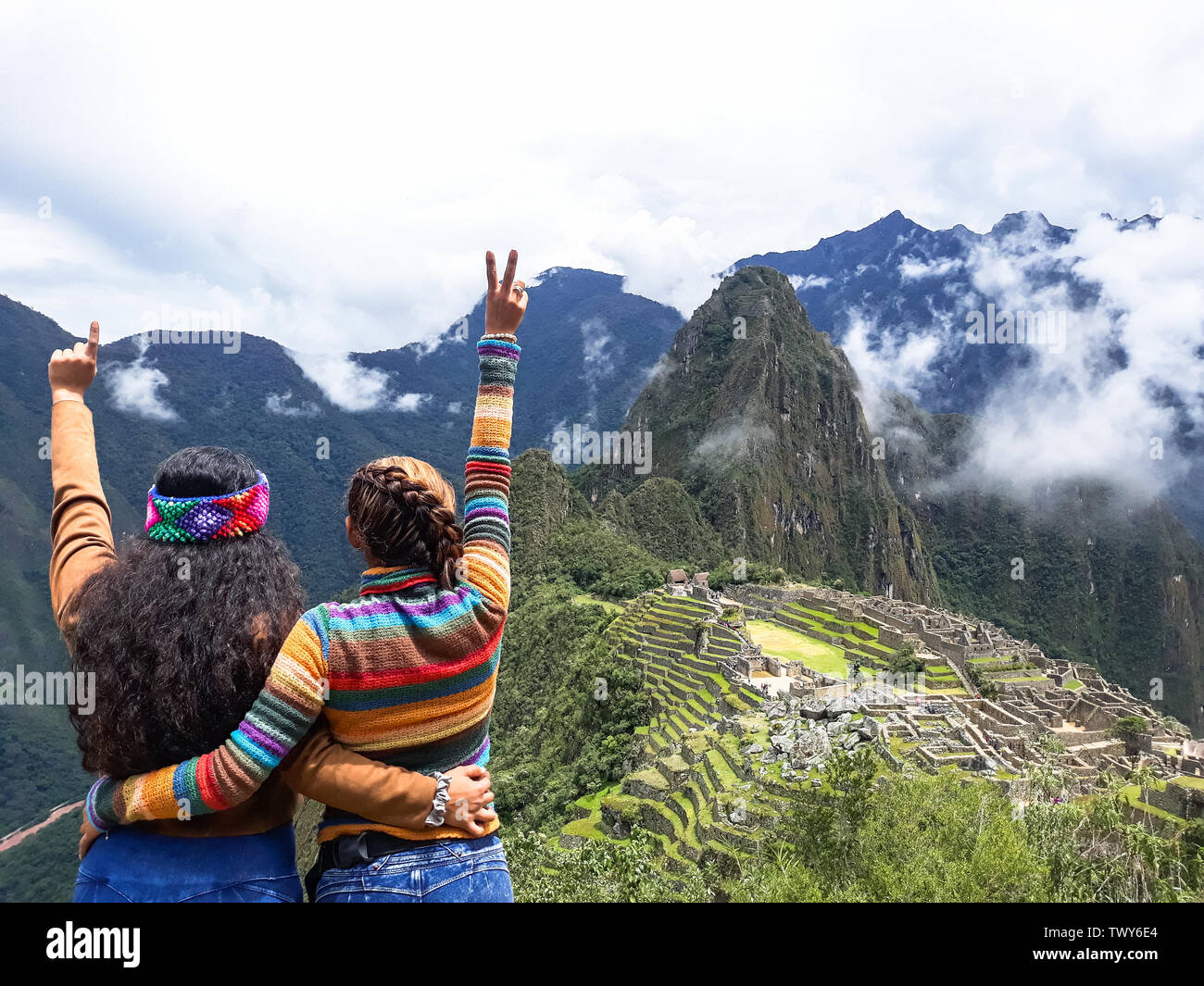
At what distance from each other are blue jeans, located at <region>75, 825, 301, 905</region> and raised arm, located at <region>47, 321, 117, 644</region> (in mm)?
622

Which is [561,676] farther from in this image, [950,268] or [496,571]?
[950,268]

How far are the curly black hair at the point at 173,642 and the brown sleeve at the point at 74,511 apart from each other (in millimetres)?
144

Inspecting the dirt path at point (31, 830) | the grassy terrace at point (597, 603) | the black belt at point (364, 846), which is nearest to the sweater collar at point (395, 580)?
the black belt at point (364, 846)

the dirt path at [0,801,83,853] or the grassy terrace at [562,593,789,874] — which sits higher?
the grassy terrace at [562,593,789,874]

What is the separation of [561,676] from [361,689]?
40.5 metres

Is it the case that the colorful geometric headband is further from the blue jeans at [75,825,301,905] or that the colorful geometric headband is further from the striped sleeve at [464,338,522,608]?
the blue jeans at [75,825,301,905]

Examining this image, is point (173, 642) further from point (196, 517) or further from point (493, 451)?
point (493, 451)

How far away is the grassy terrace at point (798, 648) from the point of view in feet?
95.8

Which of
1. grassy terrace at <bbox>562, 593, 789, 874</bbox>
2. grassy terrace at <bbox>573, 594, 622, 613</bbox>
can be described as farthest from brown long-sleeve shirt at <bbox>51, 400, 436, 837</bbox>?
grassy terrace at <bbox>573, 594, 622, 613</bbox>

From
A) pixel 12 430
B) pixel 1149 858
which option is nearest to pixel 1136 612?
pixel 1149 858

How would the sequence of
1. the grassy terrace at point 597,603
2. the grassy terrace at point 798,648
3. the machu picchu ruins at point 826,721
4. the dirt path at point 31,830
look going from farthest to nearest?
the grassy terrace at point 597,603, the dirt path at point 31,830, the grassy terrace at point 798,648, the machu picchu ruins at point 826,721

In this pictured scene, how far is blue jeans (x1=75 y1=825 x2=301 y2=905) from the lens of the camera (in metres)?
2.11

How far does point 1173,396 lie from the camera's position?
161875 mm

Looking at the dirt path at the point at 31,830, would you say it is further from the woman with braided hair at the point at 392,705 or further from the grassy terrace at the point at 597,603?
the woman with braided hair at the point at 392,705
